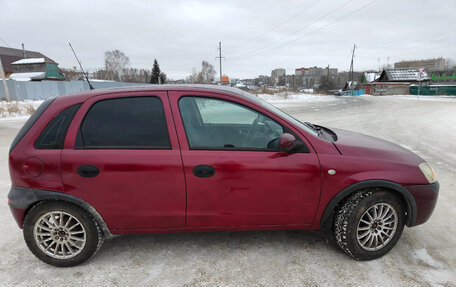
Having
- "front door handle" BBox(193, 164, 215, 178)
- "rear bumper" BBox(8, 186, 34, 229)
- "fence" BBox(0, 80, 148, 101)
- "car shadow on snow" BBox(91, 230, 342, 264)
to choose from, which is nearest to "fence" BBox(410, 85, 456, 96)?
"fence" BBox(0, 80, 148, 101)

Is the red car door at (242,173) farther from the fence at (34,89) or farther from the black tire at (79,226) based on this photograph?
the fence at (34,89)

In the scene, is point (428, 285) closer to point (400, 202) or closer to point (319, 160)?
point (400, 202)

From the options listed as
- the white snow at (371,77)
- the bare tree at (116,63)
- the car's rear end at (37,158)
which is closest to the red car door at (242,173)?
the car's rear end at (37,158)

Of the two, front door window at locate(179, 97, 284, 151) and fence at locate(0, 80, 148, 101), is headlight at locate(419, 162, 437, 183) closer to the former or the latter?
front door window at locate(179, 97, 284, 151)

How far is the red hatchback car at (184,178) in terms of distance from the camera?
8.19 feet

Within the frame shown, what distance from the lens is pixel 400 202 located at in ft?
8.85

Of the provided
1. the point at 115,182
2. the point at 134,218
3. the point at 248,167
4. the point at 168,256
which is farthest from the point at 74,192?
the point at 248,167

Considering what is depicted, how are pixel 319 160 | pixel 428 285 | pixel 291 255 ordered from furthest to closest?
pixel 291 255 < pixel 319 160 < pixel 428 285

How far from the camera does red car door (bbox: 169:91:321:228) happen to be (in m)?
2.50

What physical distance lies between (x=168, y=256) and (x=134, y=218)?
0.58 meters

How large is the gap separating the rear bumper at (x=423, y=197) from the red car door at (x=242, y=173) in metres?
0.96

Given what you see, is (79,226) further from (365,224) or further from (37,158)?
(365,224)

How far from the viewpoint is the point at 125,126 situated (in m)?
2.58

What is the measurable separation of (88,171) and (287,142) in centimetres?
179
